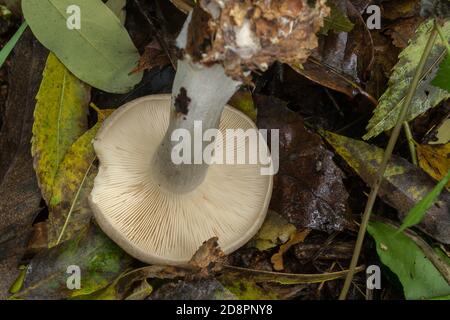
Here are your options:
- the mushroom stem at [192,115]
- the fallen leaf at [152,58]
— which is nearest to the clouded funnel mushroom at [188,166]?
the mushroom stem at [192,115]

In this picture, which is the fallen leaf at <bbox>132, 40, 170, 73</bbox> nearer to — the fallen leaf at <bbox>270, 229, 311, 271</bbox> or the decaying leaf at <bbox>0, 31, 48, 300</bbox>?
the decaying leaf at <bbox>0, 31, 48, 300</bbox>

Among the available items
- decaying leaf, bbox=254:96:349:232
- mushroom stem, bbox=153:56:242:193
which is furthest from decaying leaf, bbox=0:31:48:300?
decaying leaf, bbox=254:96:349:232

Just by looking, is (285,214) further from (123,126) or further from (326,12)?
(326,12)

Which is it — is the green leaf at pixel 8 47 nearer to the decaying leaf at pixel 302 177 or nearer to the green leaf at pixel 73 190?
the green leaf at pixel 73 190

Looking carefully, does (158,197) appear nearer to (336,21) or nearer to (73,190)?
(73,190)

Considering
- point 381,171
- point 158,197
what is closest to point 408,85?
point 381,171
